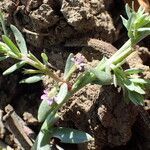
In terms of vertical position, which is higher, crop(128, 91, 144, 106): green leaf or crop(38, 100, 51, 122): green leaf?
crop(38, 100, 51, 122): green leaf

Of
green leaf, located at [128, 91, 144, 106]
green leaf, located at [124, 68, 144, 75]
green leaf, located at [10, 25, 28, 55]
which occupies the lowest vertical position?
green leaf, located at [128, 91, 144, 106]

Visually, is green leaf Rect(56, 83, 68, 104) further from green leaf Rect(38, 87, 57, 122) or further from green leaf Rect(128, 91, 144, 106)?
green leaf Rect(128, 91, 144, 106)

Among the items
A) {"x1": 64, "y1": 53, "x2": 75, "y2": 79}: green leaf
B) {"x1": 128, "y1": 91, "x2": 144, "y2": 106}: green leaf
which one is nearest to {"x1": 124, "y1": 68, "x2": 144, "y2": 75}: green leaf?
{"x1": 128, "y1": 91, "x2": 144, "y2": 106}: green leaf

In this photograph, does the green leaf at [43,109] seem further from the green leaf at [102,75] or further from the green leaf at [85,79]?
the green leaf at [102,75]

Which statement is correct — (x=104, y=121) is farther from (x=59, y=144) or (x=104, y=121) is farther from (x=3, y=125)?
(x=3, y=125)

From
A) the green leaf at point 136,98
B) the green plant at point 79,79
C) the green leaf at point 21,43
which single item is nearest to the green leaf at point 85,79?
the green plant at point 79,79

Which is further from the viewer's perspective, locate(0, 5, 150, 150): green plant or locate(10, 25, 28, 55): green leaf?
locate(10, 25, 28, 55): green leaf

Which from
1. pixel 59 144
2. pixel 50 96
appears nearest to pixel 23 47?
pixel 50 96
